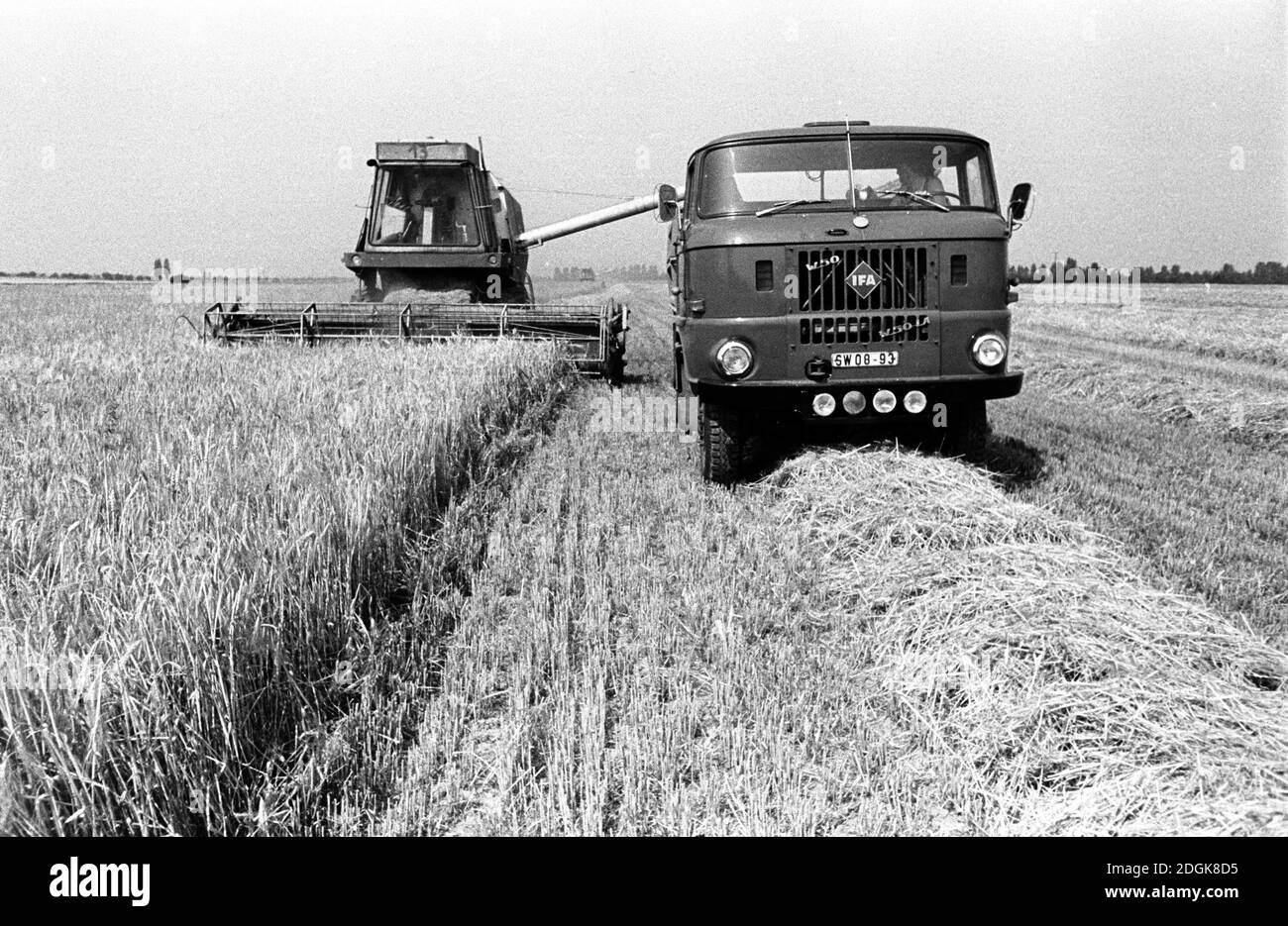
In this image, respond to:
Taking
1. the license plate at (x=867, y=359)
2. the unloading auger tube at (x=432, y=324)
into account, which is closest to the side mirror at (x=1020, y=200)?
the license plate at (x=867, y=359)

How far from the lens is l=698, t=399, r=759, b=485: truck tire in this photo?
655 cm

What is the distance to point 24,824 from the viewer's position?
2.08 m

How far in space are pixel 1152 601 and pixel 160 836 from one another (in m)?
3.47

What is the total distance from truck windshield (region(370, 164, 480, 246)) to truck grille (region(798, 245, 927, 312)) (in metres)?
8.71

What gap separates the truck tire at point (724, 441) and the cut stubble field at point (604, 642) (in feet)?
0.71

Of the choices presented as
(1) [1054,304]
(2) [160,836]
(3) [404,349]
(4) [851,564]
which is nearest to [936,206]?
(4) [851,564]

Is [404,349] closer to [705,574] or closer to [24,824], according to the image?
[705,574]

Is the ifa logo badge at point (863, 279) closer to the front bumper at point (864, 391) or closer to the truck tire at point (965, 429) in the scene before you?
the front bumper at point (864, 391)

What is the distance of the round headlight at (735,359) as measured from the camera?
608 centimetres

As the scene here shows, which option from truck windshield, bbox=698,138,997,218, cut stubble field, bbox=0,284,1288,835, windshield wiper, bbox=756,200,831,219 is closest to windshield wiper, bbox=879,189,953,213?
truck windshield, bbox=698,138,997,218

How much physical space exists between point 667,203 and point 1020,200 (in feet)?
8.33

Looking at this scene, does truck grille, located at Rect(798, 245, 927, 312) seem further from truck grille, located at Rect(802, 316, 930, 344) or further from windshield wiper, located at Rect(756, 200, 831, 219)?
windshield wiper, located at Rect(756, 200, 831, 219)

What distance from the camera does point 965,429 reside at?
6.61 meters

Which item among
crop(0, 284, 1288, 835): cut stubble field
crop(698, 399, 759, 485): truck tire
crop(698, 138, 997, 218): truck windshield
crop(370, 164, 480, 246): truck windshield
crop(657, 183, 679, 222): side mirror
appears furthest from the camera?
crop(370, 164, 480, 246): truck windshield
